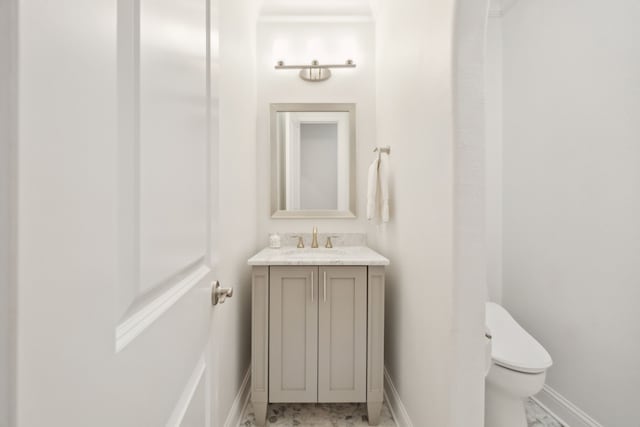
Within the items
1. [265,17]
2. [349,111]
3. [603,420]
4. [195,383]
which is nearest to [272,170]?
[349,111]

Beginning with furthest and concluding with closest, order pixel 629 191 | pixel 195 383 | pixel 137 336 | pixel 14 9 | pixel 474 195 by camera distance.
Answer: pixel 629 191 → pixel 474 195 → pixel 195 383 → pixel 137 336 → pixel 14 9

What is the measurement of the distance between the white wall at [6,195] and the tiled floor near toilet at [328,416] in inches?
67.1

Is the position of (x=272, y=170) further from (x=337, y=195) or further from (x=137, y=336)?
(x=137, y=336)

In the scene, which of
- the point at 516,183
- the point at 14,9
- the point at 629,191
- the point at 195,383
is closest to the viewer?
the point at 14,9

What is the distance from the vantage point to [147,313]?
39 centimetres

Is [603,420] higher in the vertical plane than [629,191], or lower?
lower

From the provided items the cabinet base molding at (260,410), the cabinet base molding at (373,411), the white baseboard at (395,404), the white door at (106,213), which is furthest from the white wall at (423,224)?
the white door at (106,213)

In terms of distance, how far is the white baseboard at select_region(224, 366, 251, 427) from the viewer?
140 centimetres

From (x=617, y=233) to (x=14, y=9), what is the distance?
81.6 inches

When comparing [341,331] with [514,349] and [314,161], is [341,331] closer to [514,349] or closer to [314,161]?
[514,349]

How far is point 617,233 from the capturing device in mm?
1385

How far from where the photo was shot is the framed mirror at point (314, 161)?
215 cm

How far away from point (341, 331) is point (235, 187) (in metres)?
0.99

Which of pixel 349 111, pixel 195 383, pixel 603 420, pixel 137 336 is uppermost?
pixel 349 111
